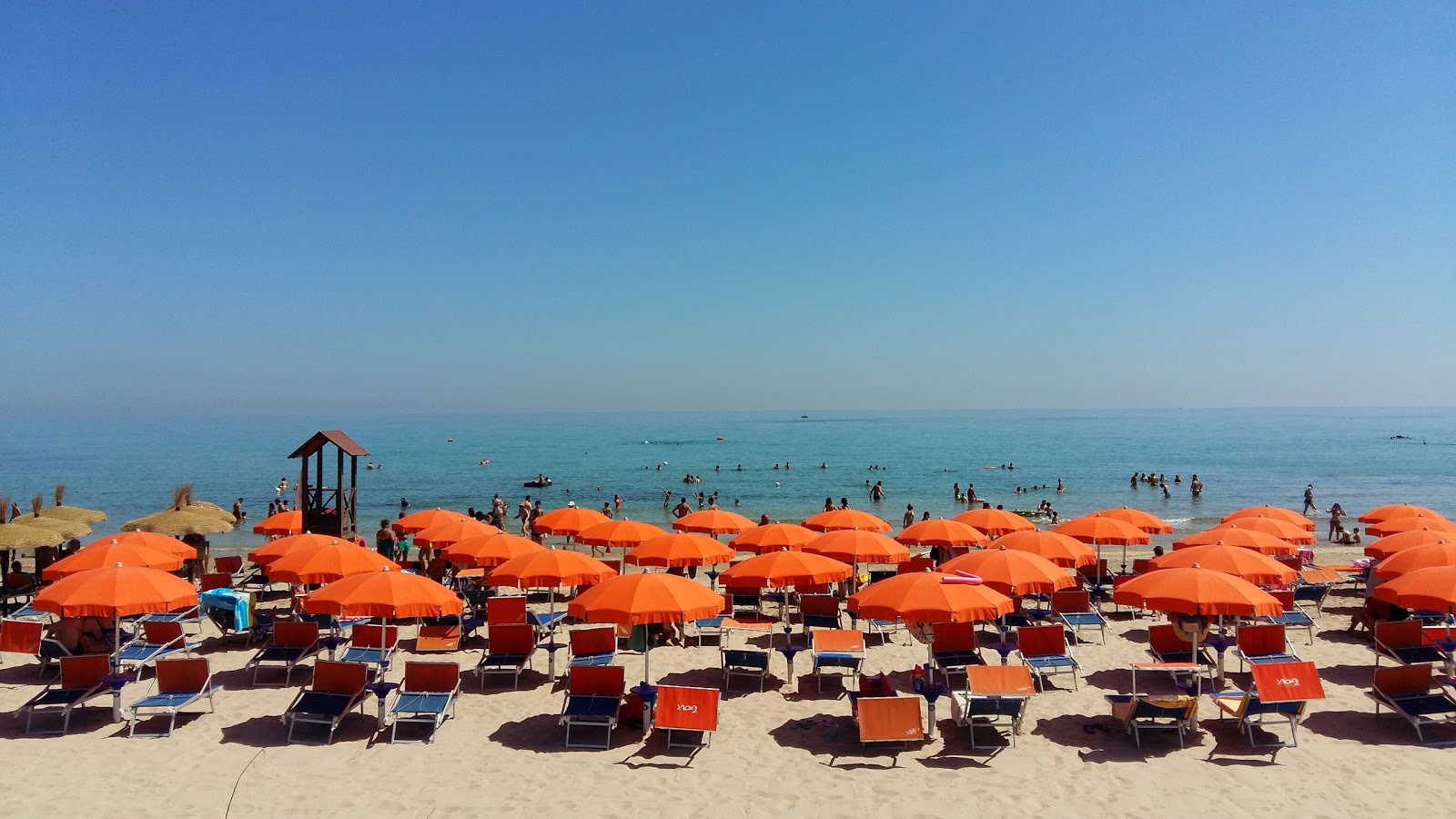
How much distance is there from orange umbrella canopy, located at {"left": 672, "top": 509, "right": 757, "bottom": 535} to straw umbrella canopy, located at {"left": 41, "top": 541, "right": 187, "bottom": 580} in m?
8.51

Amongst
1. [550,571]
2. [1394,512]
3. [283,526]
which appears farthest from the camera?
[1394,512]

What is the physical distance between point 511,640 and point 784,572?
366 cm

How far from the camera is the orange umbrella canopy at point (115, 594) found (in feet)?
29.2

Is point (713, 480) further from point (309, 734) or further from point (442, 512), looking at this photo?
point (309, 734)

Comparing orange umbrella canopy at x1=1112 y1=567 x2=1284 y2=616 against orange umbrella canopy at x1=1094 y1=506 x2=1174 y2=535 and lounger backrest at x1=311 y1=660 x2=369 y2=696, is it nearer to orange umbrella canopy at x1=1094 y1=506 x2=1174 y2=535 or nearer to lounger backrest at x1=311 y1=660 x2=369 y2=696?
orange umbrella canopy at x1=1094 y1=506 x2=1174 y2=535

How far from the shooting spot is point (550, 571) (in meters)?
11.2

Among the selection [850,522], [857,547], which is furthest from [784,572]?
[850,522]

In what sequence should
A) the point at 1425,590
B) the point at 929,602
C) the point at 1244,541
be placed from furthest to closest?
the point at 1244,541 < the point at 1425,590 < the point at 929,602

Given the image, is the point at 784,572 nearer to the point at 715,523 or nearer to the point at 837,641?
the point at 837,641

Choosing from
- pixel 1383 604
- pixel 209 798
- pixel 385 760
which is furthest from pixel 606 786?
pixel 1383 604

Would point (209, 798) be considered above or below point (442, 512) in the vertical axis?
below

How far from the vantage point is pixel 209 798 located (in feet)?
24.1

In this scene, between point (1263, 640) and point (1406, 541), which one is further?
point (1406, 541)

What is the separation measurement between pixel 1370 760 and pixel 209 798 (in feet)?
35.0
